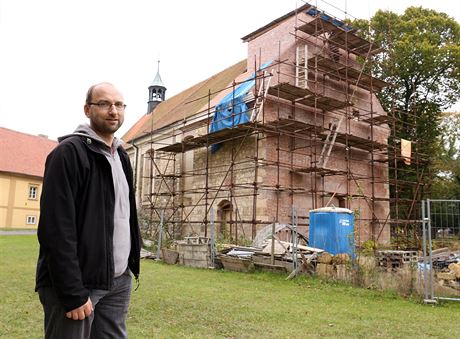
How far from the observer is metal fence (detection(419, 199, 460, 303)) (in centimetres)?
849

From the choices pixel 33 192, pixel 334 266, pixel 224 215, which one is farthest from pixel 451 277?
pixel 33 192

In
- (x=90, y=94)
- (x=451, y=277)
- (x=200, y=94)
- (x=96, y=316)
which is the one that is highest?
(x=200, y=94)

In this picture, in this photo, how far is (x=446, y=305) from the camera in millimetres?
8320

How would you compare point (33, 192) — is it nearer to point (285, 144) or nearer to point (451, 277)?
point (285, 144)

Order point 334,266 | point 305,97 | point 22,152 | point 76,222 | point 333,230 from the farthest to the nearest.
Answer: point 22,152 → point 305,97 → point 333,230 → point 334,266 → point 76,222

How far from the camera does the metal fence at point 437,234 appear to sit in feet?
27.9

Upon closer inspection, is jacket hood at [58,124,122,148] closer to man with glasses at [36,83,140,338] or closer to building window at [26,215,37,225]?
man with glasses at [36,83,140,338]

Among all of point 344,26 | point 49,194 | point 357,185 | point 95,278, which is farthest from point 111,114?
point 344,26

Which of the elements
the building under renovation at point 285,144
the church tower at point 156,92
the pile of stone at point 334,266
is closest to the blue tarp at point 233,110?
the building under renovation at point 285,144

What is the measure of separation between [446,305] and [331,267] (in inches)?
116

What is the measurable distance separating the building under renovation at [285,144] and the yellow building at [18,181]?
17.8m

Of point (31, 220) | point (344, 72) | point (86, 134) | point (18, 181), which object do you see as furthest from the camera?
point (31, 220)

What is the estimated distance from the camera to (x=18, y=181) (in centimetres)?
3669

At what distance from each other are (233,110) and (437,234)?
1035 cm
